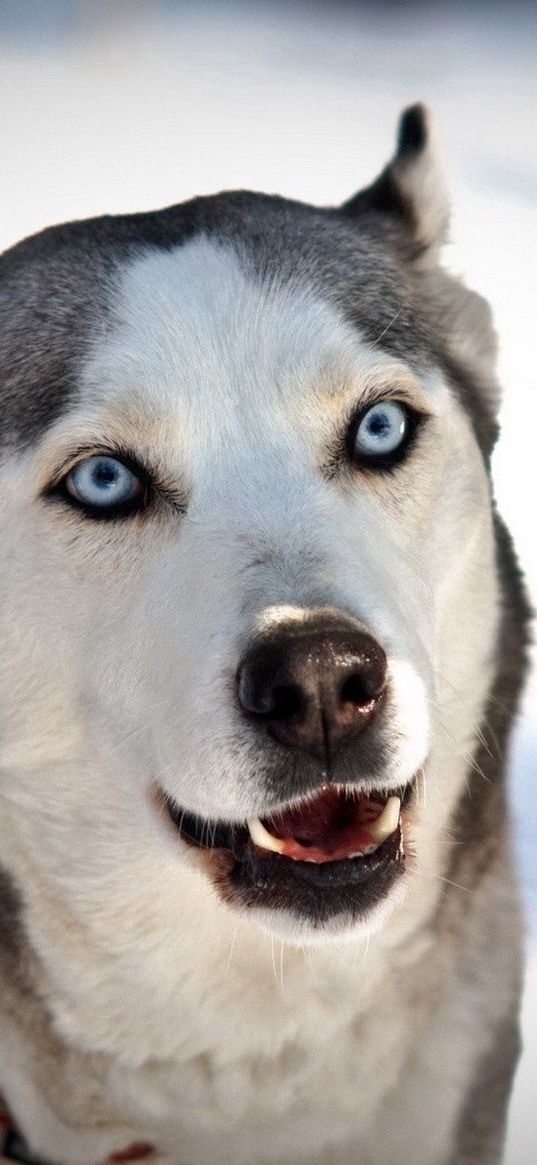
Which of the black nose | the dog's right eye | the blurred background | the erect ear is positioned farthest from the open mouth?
the erect ear

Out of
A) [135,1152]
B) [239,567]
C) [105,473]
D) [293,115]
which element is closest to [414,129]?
[293,115]

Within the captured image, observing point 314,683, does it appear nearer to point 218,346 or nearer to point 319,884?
point 319,884

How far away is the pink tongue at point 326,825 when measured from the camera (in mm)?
1726

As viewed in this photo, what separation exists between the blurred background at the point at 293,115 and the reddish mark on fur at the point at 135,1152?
0.85 m

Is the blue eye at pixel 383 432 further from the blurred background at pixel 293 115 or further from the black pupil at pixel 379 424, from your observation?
the blurred background at pixel 293 115

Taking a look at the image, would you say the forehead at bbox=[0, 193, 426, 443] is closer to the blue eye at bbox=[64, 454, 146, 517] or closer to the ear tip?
the blue eye at bbox=[64, 454, 146, 517]

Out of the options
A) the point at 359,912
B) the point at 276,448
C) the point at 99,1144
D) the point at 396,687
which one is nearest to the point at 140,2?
the point at 276,448

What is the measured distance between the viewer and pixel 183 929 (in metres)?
2.09

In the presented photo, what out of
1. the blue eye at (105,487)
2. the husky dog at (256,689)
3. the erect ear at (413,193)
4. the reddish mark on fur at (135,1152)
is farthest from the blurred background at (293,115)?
the blue eye at (105,487)

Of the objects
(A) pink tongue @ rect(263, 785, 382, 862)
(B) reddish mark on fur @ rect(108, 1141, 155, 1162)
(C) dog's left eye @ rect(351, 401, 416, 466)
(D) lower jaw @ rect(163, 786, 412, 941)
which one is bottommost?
(B) reddish mark on fur @ rect(108, 1141, 155, 1162)

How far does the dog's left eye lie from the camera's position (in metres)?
1.92

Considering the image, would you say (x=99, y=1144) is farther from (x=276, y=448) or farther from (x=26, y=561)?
(x=276, y=448)

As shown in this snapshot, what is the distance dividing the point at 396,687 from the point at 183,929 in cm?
72

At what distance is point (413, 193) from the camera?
2.35 m
